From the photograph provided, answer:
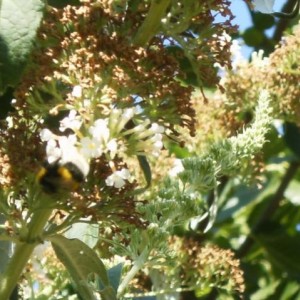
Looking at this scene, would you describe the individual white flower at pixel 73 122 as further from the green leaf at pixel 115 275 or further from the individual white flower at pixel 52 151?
the green leaf at pixel 115 275

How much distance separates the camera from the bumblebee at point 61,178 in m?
1.20

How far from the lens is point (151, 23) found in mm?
1256

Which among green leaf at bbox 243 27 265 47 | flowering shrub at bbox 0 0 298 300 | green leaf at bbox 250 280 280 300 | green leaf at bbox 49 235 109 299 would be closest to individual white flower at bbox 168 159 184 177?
flowering shrub at bbox 0 0 298 300

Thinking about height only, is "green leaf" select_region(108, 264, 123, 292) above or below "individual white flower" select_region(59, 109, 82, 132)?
below

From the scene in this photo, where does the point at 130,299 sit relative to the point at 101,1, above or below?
below

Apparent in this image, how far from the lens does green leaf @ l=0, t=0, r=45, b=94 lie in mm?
1172

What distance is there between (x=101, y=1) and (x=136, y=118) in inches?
Answer: 6.3

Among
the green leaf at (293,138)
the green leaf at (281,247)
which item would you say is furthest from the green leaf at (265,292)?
the green leaf at (293,138)

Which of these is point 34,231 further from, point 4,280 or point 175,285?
point 175,285

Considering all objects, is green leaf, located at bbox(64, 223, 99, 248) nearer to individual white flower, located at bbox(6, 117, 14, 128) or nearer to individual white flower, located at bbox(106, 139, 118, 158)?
individual white flower, located at bbox(6, 117, 14, 128)

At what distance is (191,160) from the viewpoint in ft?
4.58

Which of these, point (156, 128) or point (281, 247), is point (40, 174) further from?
point (281, 247)

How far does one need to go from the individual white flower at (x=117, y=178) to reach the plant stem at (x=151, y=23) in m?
0.17

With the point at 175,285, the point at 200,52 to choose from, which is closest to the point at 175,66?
the point at 200,52
